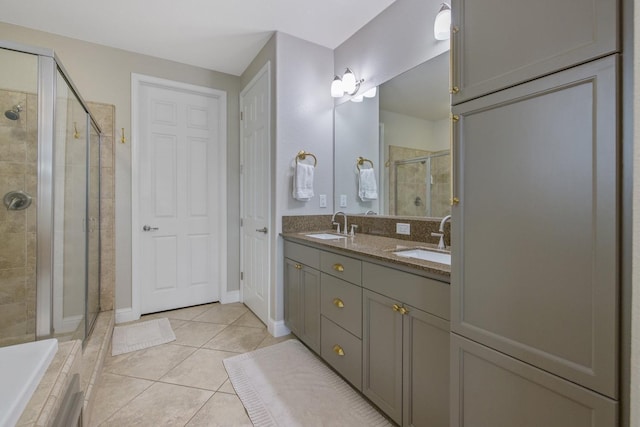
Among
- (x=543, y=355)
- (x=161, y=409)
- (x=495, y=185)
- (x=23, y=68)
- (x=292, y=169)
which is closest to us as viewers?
(x=543, y=355)

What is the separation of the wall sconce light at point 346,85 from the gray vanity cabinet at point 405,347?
1.66 meters

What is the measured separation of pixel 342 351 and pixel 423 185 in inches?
49.0

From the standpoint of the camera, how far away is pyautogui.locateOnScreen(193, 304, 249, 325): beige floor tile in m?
2.81

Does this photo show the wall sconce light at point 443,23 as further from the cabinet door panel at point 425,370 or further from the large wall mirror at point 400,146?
the cabinet door panel at point 425,370

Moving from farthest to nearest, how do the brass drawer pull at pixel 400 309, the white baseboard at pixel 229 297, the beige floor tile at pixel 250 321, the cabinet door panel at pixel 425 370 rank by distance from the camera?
the white baseboard at pixel 229 297, the beige floor tile at pixel 250 321, the brass drawer pull at pixel 400 309, the cabinet door panel at pixel 425 370

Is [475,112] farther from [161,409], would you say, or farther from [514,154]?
[161,409]

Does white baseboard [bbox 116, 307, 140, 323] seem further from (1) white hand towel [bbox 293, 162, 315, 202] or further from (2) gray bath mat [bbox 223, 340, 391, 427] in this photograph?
(1) white hand towel [bbox 293, 162, 315, 202]

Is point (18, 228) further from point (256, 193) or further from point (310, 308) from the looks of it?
point (310, 308)

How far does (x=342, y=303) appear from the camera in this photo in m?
1.78

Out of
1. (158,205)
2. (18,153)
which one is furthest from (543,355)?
(158,205)

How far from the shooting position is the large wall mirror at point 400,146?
1.94m

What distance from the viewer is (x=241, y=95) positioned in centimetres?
324

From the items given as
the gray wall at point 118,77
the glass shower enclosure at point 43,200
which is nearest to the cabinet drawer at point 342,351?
the glass shower enclosure at point 43,200

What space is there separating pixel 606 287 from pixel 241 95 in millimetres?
3338
